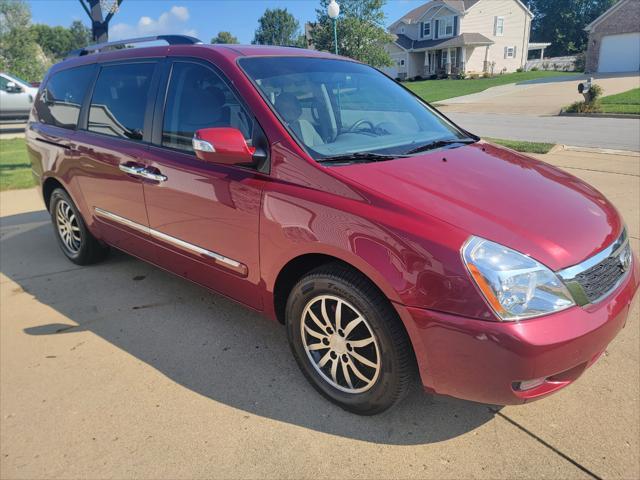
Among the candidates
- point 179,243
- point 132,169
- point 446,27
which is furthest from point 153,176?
point 446,27

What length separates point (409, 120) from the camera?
3.27 m

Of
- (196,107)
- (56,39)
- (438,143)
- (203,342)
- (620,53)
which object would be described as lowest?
(203,342)

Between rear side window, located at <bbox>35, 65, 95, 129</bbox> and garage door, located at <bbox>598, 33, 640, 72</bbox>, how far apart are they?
151 ft

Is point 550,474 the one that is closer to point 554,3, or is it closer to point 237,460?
point 237,460

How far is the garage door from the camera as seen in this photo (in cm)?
3928

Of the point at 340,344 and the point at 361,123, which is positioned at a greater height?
the point at 361,123

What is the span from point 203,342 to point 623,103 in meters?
21.3

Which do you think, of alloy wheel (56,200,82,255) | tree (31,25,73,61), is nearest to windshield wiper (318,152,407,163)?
alloy wheel (56,200,82,255)

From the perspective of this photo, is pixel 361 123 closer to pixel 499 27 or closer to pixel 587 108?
pixel 587 108

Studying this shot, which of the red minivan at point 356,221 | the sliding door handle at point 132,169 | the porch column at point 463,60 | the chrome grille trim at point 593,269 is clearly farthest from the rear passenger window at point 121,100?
the porch column at point 463,60

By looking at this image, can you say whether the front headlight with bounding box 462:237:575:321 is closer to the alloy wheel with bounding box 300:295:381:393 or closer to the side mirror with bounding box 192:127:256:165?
the alloy wheel with bounding box 300:295:381:393

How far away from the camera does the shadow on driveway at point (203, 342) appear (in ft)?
8.20

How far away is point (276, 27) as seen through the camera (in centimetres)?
8962

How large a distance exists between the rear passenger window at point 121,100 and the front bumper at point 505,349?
245cm
